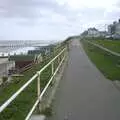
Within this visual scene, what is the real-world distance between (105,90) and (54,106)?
3.58 metres

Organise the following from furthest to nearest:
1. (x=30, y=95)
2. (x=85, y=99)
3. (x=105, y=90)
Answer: (x=105, y=90) < (x=30, y=95) < (x=85, y=99)

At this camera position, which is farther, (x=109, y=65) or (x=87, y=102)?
(x=109, y=65)

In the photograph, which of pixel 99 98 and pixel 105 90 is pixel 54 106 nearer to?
pixel 99 98

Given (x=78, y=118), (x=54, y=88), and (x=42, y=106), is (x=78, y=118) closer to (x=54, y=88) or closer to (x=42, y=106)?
(x=42, y=106)

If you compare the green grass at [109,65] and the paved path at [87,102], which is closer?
the paved path at [87,102]

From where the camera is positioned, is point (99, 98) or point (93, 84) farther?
point (93, 84)

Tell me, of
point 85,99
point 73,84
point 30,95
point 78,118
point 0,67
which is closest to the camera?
point 78,118

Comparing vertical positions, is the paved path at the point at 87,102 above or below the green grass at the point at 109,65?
above

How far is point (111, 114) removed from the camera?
8.32 metres

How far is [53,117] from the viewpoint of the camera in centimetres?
800

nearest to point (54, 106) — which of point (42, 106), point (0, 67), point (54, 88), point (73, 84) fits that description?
point (42, 106)

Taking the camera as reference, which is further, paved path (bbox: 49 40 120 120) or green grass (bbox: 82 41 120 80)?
green grass (bbox: 82 41 120 80)

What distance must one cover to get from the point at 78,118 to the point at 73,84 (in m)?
6.31

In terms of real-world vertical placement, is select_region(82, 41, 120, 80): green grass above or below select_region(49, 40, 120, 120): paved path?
below
